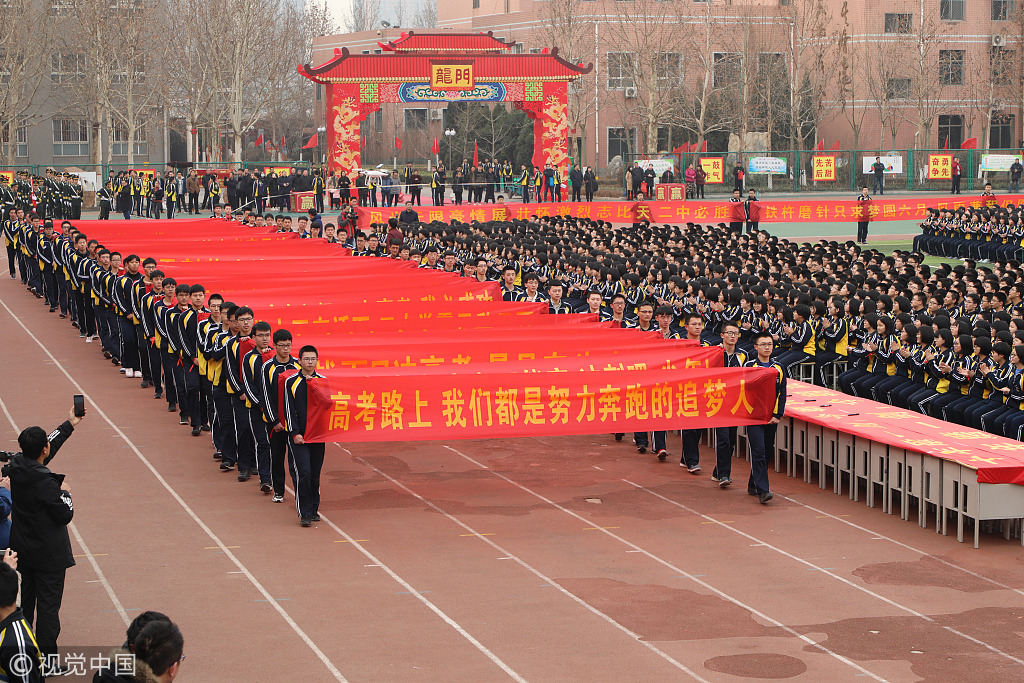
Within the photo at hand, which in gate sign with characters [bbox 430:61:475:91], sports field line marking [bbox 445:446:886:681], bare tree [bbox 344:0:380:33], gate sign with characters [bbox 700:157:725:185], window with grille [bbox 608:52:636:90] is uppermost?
bare tree [bbox 344:0:380:33]

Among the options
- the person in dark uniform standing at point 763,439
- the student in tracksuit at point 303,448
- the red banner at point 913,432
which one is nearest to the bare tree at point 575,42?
the red banner at point 913,432

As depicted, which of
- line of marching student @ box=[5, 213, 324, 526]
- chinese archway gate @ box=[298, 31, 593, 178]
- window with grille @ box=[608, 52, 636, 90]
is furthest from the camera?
window with grille @ box=[608, 52, 636, 90]

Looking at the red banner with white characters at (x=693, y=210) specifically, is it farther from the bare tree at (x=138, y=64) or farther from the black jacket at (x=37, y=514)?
the black jacket at (x=37, y=514)

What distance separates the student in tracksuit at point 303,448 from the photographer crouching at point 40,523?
122 inches

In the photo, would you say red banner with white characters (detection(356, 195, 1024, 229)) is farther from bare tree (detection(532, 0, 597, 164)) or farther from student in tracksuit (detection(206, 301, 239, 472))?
student in tracksuit (detection(206, 301, 239, 472))

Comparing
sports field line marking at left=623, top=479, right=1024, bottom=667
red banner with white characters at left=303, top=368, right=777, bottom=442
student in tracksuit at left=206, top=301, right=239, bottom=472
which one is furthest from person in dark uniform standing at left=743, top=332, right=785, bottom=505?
student in tracksuit at left=206, top=301, right=239, bottom=472

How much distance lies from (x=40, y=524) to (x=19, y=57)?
4961cm

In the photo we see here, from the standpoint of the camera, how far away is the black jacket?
7547mm

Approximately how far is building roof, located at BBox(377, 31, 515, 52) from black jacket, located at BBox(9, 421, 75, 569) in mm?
34012

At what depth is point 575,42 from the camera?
56.9m

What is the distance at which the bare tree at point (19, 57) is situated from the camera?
49.6 meters

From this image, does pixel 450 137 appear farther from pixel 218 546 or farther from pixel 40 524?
pixel 40 524

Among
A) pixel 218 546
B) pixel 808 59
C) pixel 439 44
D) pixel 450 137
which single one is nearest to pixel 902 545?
pixel 218 546

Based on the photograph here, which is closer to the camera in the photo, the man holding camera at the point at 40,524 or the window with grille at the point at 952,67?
the man holding camera at the point at 40,524
